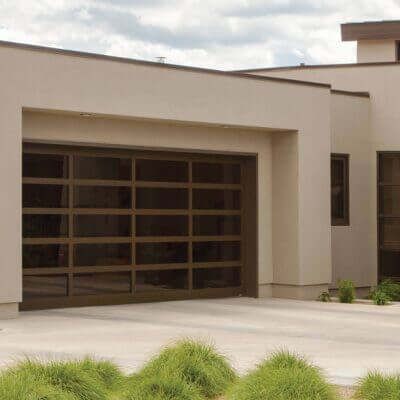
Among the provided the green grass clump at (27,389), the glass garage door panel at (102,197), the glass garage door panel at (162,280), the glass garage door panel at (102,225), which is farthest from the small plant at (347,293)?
the green grass clump at (27,389)

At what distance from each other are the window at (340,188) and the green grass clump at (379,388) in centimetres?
1321

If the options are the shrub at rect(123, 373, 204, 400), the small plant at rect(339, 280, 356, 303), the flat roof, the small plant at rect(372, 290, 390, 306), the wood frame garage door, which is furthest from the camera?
the flat roof

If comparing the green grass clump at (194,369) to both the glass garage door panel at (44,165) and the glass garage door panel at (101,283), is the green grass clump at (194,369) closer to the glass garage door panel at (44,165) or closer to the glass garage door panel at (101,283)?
the glass garage door panel at (44,165)

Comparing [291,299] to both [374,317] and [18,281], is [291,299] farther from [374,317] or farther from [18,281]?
[18,281]

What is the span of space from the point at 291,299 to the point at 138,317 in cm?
468

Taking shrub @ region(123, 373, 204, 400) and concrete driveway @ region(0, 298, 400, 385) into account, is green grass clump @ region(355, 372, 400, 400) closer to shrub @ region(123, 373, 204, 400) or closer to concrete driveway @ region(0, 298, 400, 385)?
concrete driveway @ region(0, 298, 400, 385)

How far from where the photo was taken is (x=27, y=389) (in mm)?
7473

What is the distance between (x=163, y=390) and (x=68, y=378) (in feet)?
2.56

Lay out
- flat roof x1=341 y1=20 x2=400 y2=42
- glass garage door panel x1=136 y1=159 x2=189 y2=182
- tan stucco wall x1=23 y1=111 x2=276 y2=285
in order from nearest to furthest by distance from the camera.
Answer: tan stucco wall x1=23 y1=111 x2=276 y2=285
glass garage door panel x1=136 y1=159 x2=189 y2=182
flat roof x1=341 y1=20 x2=400 y2=42

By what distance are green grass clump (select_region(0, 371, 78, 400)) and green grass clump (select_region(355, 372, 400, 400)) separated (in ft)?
7.81

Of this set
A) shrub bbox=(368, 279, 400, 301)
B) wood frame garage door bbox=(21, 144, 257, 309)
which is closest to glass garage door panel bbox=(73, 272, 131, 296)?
wood frame garage door bbox=(21, 144, 257, 309)

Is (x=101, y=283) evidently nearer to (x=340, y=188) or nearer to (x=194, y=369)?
(x=340, y=188)

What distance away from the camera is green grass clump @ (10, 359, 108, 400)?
800 centimetres

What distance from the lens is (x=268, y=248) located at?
64.4 feet
